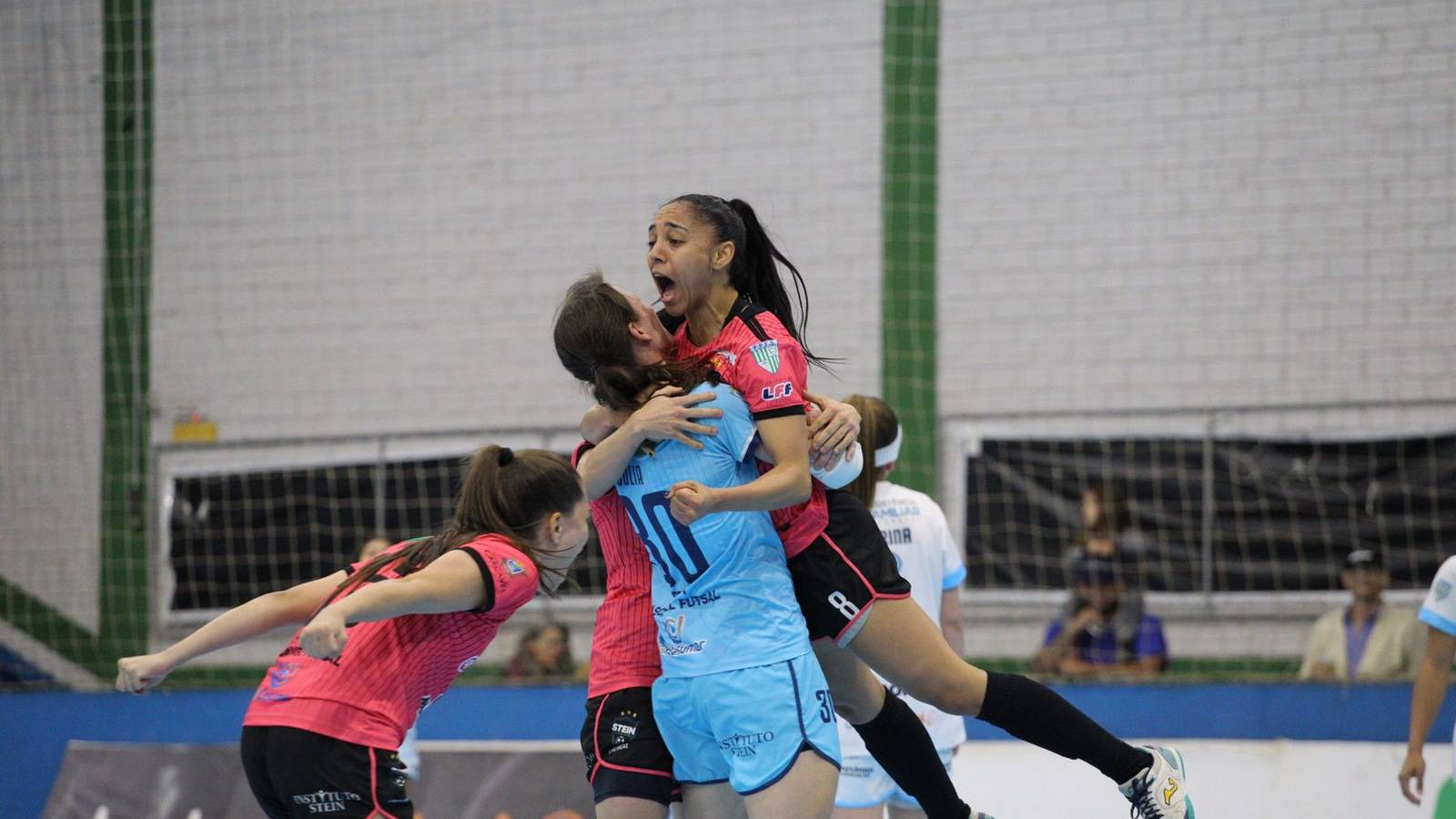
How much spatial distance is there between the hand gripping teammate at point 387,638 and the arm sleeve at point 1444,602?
9.23 ft

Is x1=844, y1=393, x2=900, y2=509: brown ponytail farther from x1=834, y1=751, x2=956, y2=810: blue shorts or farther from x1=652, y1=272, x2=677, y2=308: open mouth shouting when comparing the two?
x1=652, y1=272, x2=677, y2=308: open mouth shouting

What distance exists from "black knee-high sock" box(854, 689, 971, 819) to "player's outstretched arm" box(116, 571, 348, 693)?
139 centimetres

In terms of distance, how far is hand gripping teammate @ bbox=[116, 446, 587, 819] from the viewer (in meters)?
3.02

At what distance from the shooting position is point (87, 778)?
23.7 ft

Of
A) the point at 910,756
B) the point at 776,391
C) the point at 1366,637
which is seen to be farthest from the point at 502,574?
the point at 1366,637

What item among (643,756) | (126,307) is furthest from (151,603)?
(643,756)

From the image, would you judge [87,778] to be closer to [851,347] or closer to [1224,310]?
[851,347]

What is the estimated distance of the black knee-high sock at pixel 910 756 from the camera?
11.7 feet

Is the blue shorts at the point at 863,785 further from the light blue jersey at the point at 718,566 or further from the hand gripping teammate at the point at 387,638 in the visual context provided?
the hand gripping teammate at the point at 387,638

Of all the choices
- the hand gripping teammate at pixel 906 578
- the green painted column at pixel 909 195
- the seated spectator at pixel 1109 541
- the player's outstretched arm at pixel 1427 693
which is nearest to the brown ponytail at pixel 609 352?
the hand gripping teammate at pixel 906 578

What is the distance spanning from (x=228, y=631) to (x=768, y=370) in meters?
1.29

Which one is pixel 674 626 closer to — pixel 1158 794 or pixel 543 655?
pixel 1158 794

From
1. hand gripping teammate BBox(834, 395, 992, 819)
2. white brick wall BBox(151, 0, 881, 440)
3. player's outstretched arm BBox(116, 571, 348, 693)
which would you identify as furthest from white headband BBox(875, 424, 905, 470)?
white brick wall BBox(151, 0, 881, 440)

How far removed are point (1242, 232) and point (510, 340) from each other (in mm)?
4852
